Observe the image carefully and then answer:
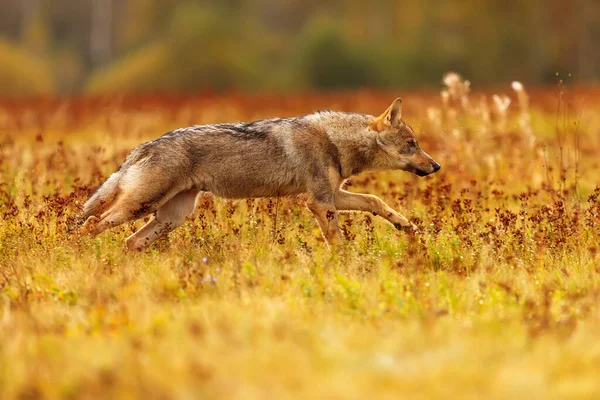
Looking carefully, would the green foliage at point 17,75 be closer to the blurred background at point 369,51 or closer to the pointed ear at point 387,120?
the blurred background at point 369,51

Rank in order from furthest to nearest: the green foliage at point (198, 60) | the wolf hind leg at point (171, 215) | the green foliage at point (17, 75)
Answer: the green foliage at point (198, 60) < the green foliage at point (17, 75) < the wolf hind leg at point (171, 215)

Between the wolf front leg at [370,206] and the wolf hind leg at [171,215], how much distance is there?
1.40m

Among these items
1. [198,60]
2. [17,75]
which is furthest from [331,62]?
[17,75]

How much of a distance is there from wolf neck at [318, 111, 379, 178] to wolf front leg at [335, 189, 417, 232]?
0.78ft

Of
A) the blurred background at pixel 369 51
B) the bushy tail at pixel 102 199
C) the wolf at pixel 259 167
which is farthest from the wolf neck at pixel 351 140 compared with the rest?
the blurred background at pixel 369 51

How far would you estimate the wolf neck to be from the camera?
8.70 metres

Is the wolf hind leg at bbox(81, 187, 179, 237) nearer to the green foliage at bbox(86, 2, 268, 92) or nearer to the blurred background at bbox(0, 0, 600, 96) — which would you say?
the blurred background at bbox(0, 0, 600, 96)

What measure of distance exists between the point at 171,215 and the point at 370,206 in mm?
1906

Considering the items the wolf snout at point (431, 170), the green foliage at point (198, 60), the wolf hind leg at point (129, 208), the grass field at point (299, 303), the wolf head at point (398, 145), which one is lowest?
the grass field at point (299, 303)

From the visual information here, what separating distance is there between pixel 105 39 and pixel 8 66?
71.3 feet

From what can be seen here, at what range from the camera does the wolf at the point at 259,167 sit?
8.02m

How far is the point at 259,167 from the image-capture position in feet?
27.7

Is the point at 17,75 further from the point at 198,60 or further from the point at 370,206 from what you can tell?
the point at 370,206

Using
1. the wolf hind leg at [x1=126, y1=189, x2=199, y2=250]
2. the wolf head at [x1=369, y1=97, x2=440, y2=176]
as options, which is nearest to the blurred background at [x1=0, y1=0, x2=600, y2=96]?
the wolf head at [x1=369, y1=97, x2=440, y2=176]
